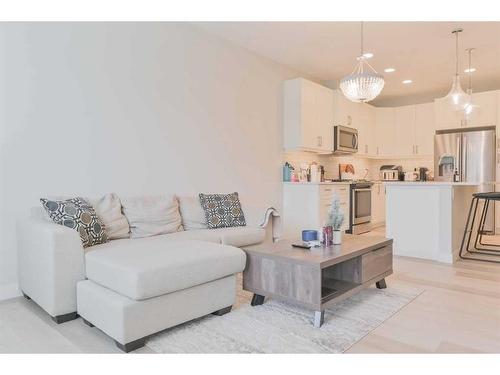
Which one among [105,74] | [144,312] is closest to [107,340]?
[144,312]

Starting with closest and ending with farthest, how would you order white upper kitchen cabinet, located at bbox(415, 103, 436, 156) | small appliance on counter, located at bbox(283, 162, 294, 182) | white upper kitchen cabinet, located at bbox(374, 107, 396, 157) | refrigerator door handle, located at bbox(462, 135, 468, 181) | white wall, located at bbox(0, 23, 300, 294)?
1. white wall, located at bbox(0, 23, 300, 294)
2. small appliance on counter, located at bbox(283, 162, 294, 182)
3. refrigerator door handle, located at bbox(462, 135, 468, 181)
4. white upper kitchen cabinet, located at bbox(415, 103, 436, 156)
5. white upper kitchen cabinet, located at bbox(374, 107, 396, 157)

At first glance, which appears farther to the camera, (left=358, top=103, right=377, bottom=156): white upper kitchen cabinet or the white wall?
(left=358, top=103, right=377, bottom=156): white upper kitchen cabinet

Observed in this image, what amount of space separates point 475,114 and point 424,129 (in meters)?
0.88

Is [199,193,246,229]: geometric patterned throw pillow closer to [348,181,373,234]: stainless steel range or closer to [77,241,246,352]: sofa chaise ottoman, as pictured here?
[77,241,246,352]: sofa chaise ottoman

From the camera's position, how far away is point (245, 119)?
4.75 m

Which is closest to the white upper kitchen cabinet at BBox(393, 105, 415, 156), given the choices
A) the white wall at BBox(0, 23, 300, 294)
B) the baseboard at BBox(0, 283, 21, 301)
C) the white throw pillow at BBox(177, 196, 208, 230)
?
the white wall at BBox(0, 23, 300, 294)

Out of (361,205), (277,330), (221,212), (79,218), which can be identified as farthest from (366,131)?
(79,218)

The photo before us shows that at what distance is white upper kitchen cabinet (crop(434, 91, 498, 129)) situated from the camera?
19.3 feet

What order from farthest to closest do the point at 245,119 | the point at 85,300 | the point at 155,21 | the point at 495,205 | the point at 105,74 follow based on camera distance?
1. the point at 495,205
2. the point at 245,119
3. the point at 155,21
4. the point at 105,74
5. the point at 85,300

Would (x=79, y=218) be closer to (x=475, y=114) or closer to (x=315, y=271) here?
(x=315, y=271)

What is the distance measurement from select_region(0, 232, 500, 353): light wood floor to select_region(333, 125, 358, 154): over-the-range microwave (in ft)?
10.3

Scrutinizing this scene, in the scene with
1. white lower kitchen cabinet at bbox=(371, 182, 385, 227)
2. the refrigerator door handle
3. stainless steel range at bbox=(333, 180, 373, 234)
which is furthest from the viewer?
white lower kitchen cabinet at bbox=(371, 182, 385, 227)
